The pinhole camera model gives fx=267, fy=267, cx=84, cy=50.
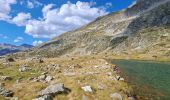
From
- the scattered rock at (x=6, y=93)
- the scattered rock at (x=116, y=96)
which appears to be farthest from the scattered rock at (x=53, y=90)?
the scattered rock at (x=116, y=96)

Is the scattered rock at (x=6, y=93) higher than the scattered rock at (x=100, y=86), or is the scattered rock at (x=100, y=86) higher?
the scattered rock at (x=6, y=93)

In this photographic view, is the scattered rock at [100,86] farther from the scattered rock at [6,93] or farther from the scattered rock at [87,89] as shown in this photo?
the scattered rock at [6,93]

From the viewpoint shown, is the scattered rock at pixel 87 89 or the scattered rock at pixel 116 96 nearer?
the scattered rock at pixel 116 96

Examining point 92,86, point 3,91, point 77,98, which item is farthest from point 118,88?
point 3,91

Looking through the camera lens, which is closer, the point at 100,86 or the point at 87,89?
the point at 87,89

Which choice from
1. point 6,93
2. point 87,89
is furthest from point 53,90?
point 6,93

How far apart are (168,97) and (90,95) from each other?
15171mm

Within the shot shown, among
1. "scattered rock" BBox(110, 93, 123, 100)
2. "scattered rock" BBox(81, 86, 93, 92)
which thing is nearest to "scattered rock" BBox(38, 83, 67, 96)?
"scattered rock" BBox(81, 86, 93, 92)

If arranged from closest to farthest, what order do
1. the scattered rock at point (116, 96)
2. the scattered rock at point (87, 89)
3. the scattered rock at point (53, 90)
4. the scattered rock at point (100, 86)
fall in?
1. the scattered rock at point (53, 90)
2. the scattered rock at point (116, 96)
3. the scattered rock at point (87, 89)
4. the scattered rock at point (100, 86)

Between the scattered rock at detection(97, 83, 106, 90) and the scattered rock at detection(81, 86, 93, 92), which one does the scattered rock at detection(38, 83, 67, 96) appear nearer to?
the scattered rock at detection(81, 86, 93, 92)

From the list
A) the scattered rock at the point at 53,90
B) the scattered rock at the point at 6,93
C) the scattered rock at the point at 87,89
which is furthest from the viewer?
the scattered rock at the point at 87,89

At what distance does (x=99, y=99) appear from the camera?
116 ft

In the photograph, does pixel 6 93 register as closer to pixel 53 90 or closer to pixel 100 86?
pixel 53 90

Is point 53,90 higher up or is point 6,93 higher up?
point 6,93
